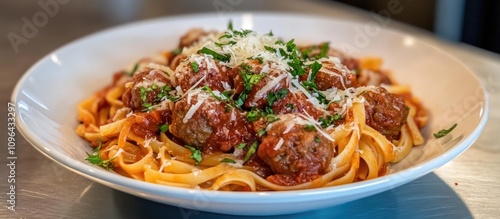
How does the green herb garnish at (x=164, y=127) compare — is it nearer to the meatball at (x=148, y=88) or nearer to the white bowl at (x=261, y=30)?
the meatball at (x=148, y=88)

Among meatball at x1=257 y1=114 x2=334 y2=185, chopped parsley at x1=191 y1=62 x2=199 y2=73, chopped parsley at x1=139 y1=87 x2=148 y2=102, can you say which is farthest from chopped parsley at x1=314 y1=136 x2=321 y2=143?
chopped parsley at x1=139 y1=87 x2=148 y2=102

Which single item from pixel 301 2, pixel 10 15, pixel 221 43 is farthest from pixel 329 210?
pixel 10 15

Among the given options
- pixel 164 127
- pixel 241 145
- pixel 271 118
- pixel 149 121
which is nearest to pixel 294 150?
pixel 271 118

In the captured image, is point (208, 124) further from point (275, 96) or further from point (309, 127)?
point (309, 127)

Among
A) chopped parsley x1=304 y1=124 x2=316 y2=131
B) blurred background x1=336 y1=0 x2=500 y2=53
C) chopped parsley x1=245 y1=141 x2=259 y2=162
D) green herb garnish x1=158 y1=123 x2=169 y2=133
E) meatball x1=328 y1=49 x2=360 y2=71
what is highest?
chopped parsley x1=304 y1=124 x2=316 y2=131

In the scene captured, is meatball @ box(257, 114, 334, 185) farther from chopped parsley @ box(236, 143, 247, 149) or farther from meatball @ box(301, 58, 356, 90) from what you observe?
Answer: meatball @ box(301, 58, 356, 90)
